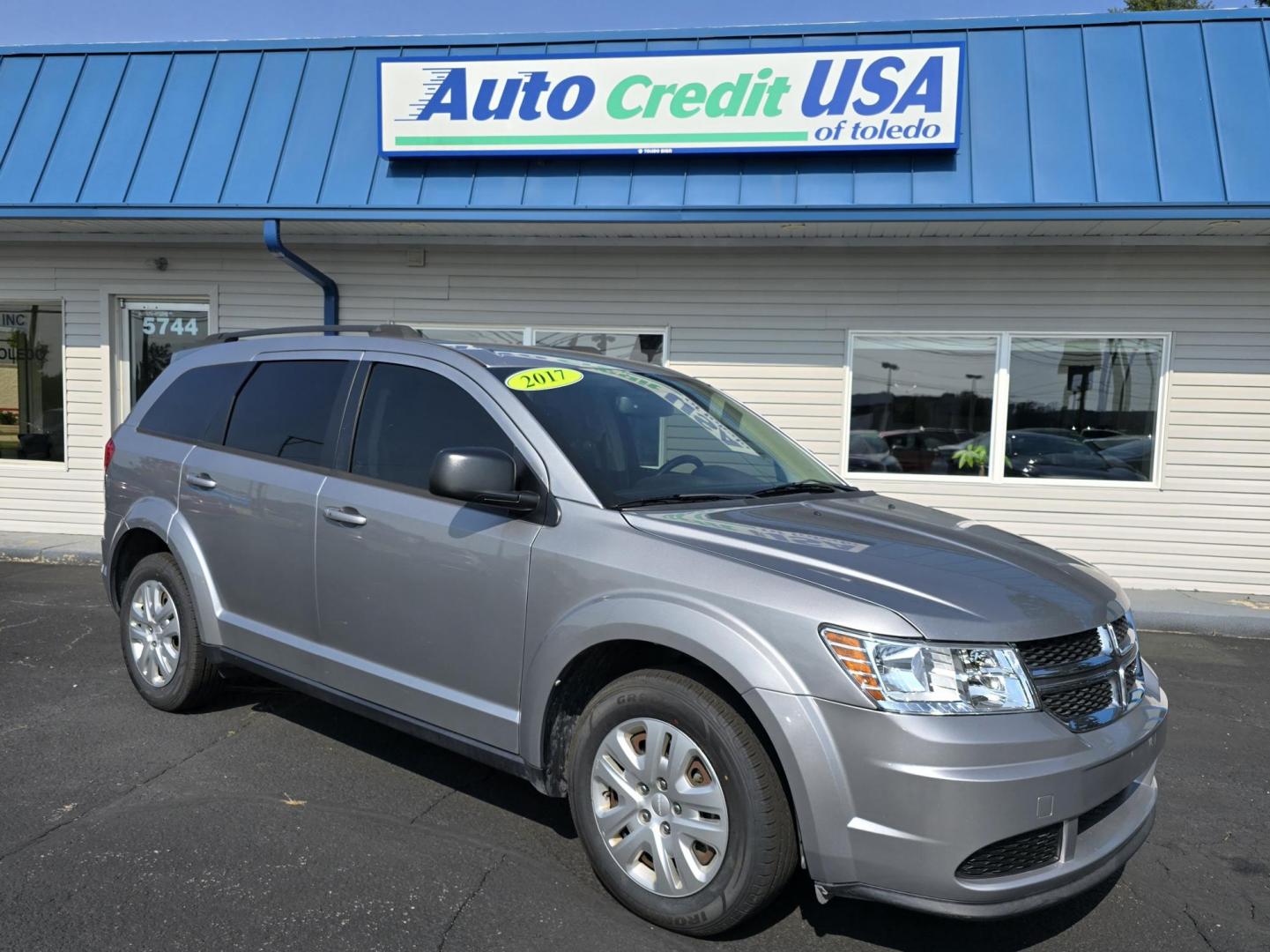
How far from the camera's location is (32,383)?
10375 mm

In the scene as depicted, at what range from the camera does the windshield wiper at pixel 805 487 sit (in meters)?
3.75

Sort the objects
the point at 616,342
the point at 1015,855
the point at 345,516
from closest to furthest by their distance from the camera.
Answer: the point at 1015,855 < the point at 345,516 < the point at 616,342

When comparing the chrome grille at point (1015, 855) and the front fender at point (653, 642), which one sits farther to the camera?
the front fender at point (653, 642)

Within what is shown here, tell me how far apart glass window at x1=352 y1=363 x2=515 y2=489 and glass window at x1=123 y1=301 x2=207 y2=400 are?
7186mm

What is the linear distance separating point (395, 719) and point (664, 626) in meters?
1.40

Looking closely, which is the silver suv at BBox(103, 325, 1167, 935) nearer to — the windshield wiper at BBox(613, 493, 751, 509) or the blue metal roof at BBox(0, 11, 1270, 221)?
the windshield wiper at BBox(613, 493, 751, 509)

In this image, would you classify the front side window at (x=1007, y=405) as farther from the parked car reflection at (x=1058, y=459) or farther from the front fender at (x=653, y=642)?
the front fender at (x=653, y=642)


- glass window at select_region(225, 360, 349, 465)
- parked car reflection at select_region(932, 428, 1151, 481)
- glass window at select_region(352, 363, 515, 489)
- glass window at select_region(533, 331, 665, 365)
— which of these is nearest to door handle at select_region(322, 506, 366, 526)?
glass window at select_region(352, 363, 515, 489)

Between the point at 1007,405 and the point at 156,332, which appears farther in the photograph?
the point at 156,332

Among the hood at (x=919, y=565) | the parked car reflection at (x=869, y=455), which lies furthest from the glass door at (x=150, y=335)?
the hood at (x=919, y=565)

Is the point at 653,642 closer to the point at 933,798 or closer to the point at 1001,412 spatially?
the point at 933,798

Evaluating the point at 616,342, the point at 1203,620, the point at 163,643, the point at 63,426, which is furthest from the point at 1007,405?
the point at 63,426

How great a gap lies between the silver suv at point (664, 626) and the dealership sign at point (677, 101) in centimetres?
451

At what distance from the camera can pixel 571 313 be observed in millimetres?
9398
